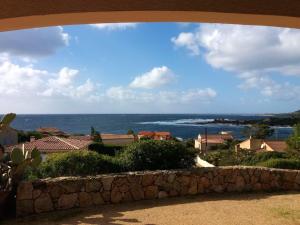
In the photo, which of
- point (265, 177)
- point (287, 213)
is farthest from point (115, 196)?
point (265, 177)

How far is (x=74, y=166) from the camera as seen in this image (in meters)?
9.82

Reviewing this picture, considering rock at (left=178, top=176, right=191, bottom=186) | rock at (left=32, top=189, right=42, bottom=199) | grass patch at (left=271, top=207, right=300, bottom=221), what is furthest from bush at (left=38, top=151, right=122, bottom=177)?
grass patch at (left=271, top=207, right=300, bottom=221)

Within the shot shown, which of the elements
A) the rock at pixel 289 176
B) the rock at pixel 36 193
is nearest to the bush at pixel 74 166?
the rock at pixel 36 193

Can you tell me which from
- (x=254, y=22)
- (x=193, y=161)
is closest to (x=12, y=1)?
(x=254, y=22)

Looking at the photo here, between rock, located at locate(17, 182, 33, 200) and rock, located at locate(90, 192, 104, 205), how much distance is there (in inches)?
50.7

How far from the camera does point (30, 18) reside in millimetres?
2824

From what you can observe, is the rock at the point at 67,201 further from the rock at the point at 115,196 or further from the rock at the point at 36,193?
the rock at the point at 115,196

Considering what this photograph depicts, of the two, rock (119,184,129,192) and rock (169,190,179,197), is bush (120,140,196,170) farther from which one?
rock (119,184,129,192)

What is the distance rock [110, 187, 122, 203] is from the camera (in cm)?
867

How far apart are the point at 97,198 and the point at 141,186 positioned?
1.06 metres

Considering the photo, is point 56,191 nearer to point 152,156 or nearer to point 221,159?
point 152,156

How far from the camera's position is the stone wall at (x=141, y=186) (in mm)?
8062

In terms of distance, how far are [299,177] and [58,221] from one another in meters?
6.42

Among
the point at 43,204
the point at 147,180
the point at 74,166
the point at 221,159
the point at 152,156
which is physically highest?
the point at 152,156
